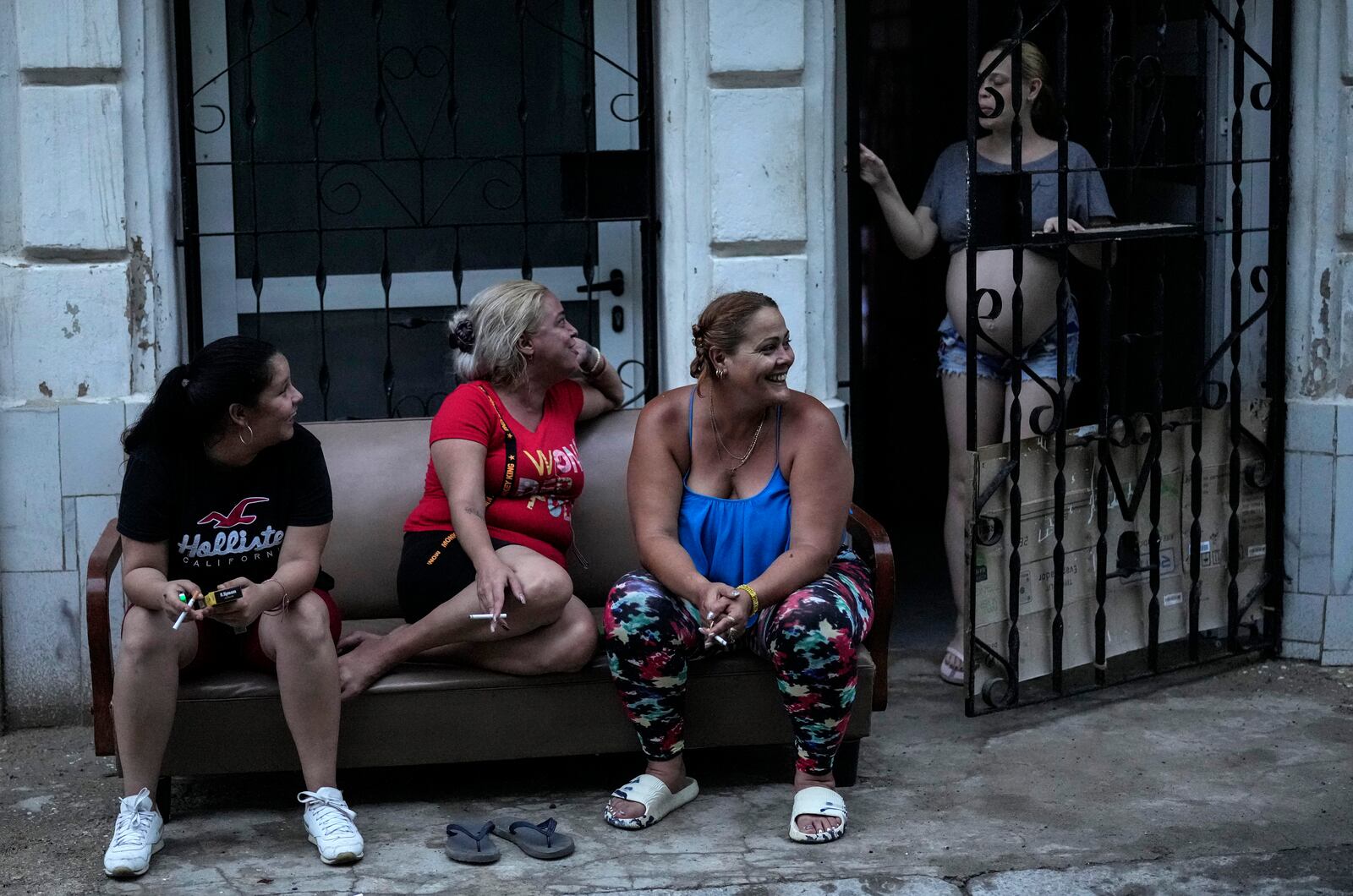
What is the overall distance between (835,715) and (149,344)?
88.7 inches

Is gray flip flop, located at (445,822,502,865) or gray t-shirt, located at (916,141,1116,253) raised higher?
gray t-shirt, located at (916,141,1116,253)

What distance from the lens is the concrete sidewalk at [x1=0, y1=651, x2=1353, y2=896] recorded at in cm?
373

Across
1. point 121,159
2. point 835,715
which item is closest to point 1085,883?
point 835,715

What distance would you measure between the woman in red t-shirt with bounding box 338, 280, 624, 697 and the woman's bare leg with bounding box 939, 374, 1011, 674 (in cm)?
120

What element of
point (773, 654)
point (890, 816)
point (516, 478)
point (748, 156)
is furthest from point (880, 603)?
point (748, 156)

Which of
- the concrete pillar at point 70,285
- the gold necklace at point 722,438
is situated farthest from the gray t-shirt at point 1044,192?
the concrete pillar at point 70,285

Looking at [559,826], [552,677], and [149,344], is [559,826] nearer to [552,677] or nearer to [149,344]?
[552,677]

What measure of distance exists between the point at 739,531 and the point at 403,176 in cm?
177

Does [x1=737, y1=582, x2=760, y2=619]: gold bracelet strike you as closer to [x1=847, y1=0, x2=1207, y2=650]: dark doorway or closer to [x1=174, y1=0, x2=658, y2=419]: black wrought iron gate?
[x1=174, y1=0, x2=658, y2=419]: black wrought iron gate

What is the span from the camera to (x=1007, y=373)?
4895 mm

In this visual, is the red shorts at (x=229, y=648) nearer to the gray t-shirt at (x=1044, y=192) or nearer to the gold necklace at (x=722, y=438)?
the gold necklace at (x=722, y=438)

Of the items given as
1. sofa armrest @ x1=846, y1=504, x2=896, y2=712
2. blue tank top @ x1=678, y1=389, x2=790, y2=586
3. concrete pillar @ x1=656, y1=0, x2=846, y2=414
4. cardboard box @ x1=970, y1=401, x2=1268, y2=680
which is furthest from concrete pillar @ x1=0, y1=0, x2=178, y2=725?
cardboard box @ x1=970, y1=401, x2=1268, y2=680

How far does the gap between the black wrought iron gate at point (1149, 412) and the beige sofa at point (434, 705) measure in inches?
26.4

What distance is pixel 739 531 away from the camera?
163 inches
